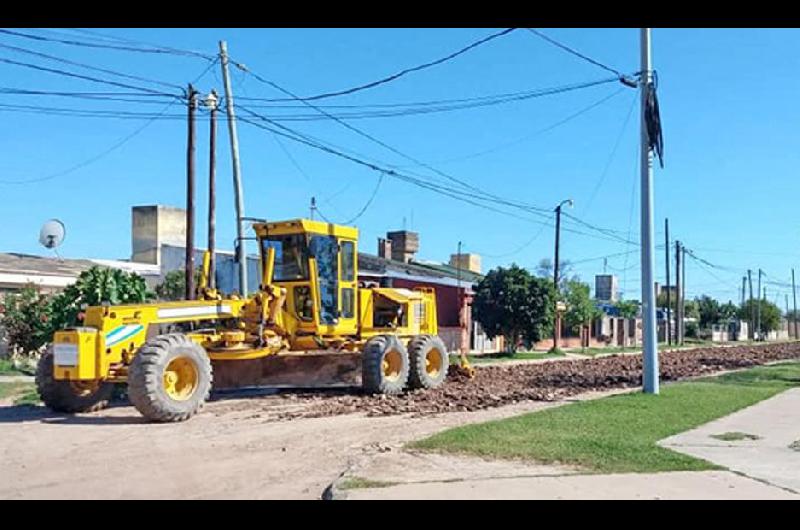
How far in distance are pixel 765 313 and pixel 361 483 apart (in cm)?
11271

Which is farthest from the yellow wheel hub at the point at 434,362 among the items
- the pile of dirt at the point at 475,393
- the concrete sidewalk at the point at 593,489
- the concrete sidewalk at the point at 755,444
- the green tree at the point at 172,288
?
the green tree at the point at 172,288

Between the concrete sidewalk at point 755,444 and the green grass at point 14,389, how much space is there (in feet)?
45.0

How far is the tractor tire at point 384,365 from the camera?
18047mm

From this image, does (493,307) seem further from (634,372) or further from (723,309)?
(723,309)

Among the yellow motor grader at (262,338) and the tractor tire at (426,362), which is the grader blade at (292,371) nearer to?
the yellow motor grader at (262,338)

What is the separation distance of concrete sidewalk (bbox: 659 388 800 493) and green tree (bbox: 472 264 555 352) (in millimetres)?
23990

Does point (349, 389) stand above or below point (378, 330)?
below

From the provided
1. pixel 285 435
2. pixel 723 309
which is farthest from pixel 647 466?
pixel 723 309

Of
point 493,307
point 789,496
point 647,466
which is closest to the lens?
point 789,496

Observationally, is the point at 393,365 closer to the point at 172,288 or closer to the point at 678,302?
the point at 172,288

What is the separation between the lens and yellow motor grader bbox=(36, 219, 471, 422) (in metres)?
14.1

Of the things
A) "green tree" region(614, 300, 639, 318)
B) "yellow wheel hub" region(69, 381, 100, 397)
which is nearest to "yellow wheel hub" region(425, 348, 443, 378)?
"yellow wheel hub" region(69, 381, 100, 397)
